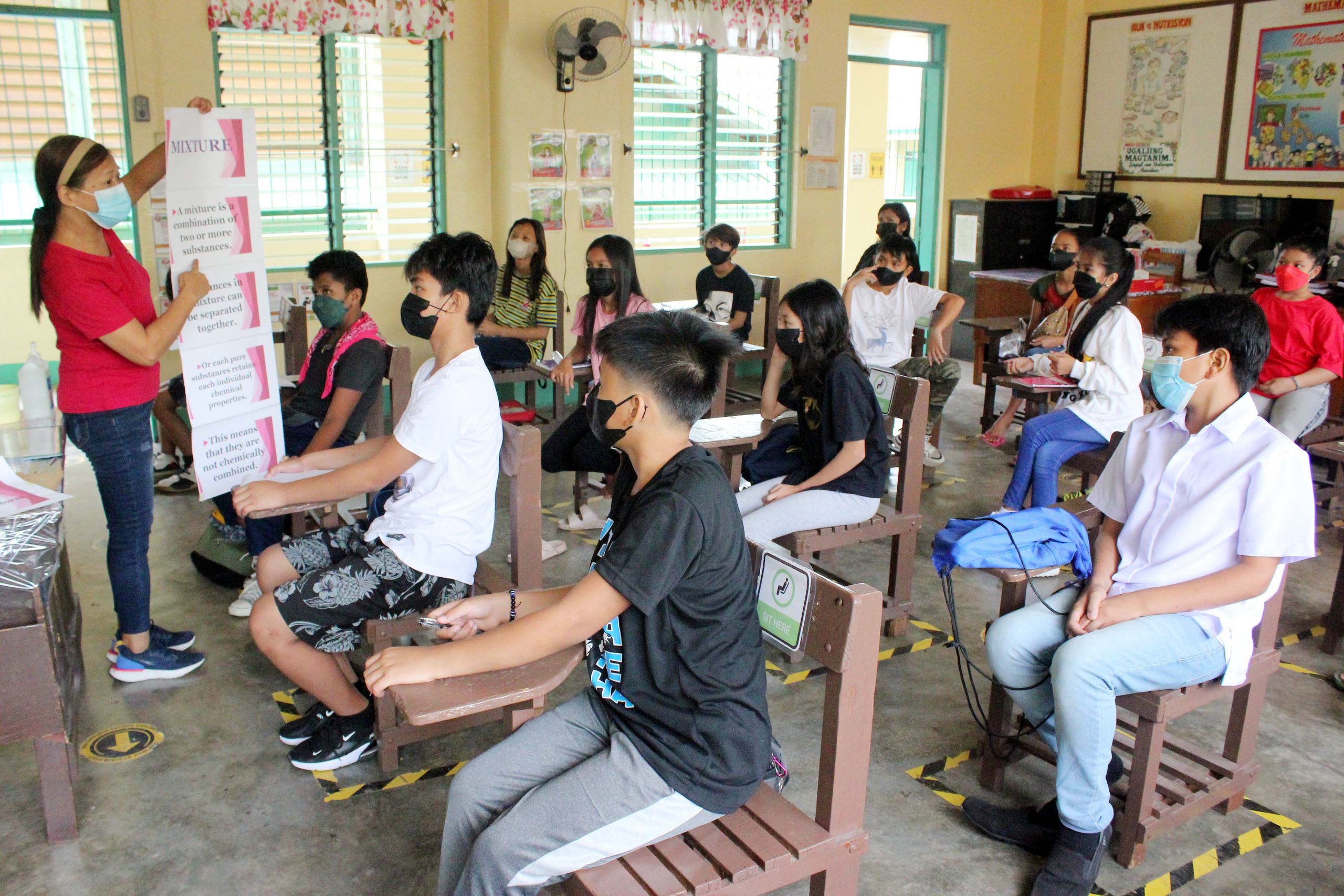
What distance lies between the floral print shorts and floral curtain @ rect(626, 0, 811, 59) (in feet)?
16.5

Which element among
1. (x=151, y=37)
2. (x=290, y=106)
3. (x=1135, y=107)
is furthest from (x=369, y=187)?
(x=1135, y=107)

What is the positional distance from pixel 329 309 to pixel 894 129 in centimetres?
732

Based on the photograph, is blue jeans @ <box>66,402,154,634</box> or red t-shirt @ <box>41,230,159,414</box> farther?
blue jeans @ <box>66,402,154,634</box>

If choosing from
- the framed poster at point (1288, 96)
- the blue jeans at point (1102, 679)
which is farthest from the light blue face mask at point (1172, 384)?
the framed poster at point (1288, 96)

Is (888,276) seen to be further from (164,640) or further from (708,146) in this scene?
(164,640)

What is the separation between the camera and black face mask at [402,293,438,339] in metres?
2.72

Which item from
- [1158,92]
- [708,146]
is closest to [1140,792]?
[708,146]

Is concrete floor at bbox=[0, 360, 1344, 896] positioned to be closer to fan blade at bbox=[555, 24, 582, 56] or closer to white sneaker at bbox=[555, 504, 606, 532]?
white sneaker at bbox=[555, 504, 606, 532]

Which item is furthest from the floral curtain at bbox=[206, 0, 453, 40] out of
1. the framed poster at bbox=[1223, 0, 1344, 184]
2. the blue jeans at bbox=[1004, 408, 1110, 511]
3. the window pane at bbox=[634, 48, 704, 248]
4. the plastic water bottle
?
the framed poster at bbox=[1223, 0, 1344, 184]

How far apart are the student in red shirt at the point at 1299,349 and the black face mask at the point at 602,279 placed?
279cm

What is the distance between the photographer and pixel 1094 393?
432 cm

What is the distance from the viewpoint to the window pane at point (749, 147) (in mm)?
7562

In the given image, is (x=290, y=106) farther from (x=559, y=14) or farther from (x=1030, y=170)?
(x=1030, y=170)

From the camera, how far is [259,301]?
3293mm
